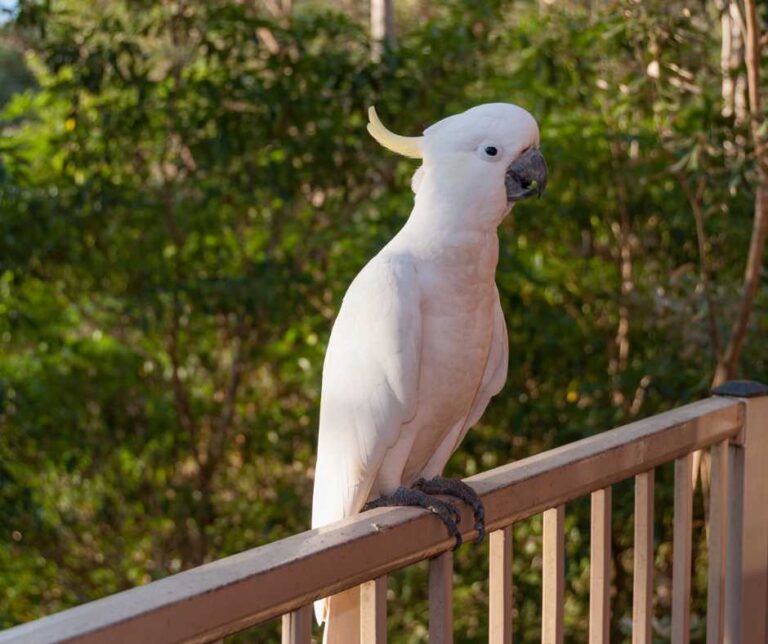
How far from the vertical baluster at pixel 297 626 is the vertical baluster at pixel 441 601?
22cm

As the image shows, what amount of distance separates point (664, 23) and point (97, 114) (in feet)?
4.94

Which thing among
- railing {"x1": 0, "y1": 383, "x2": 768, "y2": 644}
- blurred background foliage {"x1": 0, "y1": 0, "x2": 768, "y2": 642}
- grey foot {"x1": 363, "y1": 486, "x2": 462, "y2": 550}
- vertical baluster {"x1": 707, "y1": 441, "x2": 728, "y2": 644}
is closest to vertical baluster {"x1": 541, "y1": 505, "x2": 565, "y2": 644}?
railing {"x1": 0, "y1": 383, "x2": 768, "y2": 644}

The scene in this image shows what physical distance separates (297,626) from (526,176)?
668 mm

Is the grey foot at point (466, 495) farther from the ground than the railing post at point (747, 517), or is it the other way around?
the grey foot at point (466, 495)

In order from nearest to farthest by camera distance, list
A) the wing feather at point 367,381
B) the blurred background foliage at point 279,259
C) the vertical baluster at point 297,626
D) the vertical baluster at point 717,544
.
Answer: the vertical baluster at point 297,626
the wing feather at point 367,381
the vertical baluster at point 717,544
the blurred background foliage at point 279,259

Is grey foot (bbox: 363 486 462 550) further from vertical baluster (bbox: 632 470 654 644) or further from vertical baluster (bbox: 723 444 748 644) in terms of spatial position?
vertical baluster (bbox: 723 444 748 644)

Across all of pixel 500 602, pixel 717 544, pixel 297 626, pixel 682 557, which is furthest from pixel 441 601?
pixel 717 544

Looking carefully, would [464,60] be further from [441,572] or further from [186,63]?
[441,572]

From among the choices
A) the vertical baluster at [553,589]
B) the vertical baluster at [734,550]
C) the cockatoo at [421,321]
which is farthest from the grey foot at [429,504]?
the vertical baluster at [734,550]

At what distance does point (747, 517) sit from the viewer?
1505 mm

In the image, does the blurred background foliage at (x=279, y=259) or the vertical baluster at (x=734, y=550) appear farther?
the blurred background foliage at (x=279, y=259)

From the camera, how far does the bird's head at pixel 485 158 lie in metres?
1.32

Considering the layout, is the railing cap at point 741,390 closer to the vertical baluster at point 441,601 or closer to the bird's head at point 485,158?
the bird's head at point 485,158

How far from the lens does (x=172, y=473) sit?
3.52 meters
